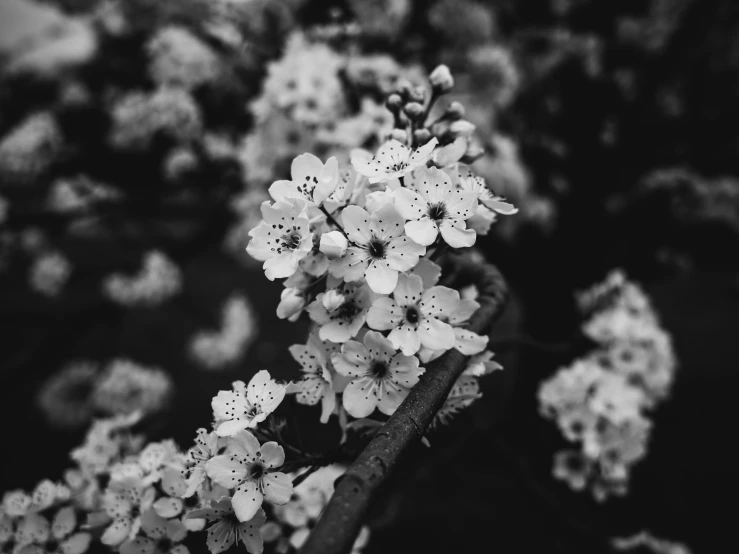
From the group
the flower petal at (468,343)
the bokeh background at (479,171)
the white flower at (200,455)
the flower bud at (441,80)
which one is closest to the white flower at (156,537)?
the white flower at (200,455)

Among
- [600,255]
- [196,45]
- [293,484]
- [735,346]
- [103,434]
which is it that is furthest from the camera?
[735,346]

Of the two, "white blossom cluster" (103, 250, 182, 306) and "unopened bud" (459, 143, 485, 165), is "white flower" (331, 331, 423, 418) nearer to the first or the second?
"unopened bud" (459, 143, 485, 165)

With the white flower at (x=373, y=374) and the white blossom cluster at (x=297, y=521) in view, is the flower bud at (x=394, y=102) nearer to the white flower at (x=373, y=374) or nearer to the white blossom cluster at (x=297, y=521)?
the white flower at (x=373, y=374)

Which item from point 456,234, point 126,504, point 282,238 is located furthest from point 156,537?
point 456,234

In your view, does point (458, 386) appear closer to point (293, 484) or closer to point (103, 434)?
point (293, 484)

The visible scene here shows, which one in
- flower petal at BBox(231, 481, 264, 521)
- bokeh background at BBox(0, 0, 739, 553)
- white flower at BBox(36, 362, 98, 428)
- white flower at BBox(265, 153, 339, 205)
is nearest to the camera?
flower petal at BBox(231, 481, 264, 521)

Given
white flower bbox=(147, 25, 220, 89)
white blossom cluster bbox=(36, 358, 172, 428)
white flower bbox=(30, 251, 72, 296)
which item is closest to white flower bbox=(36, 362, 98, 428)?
white blossom cluster bbox=(36, 358, 172, 428)

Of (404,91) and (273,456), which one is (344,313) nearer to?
(273,456)

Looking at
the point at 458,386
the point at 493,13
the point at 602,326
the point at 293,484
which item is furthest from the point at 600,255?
the point at 293,484
